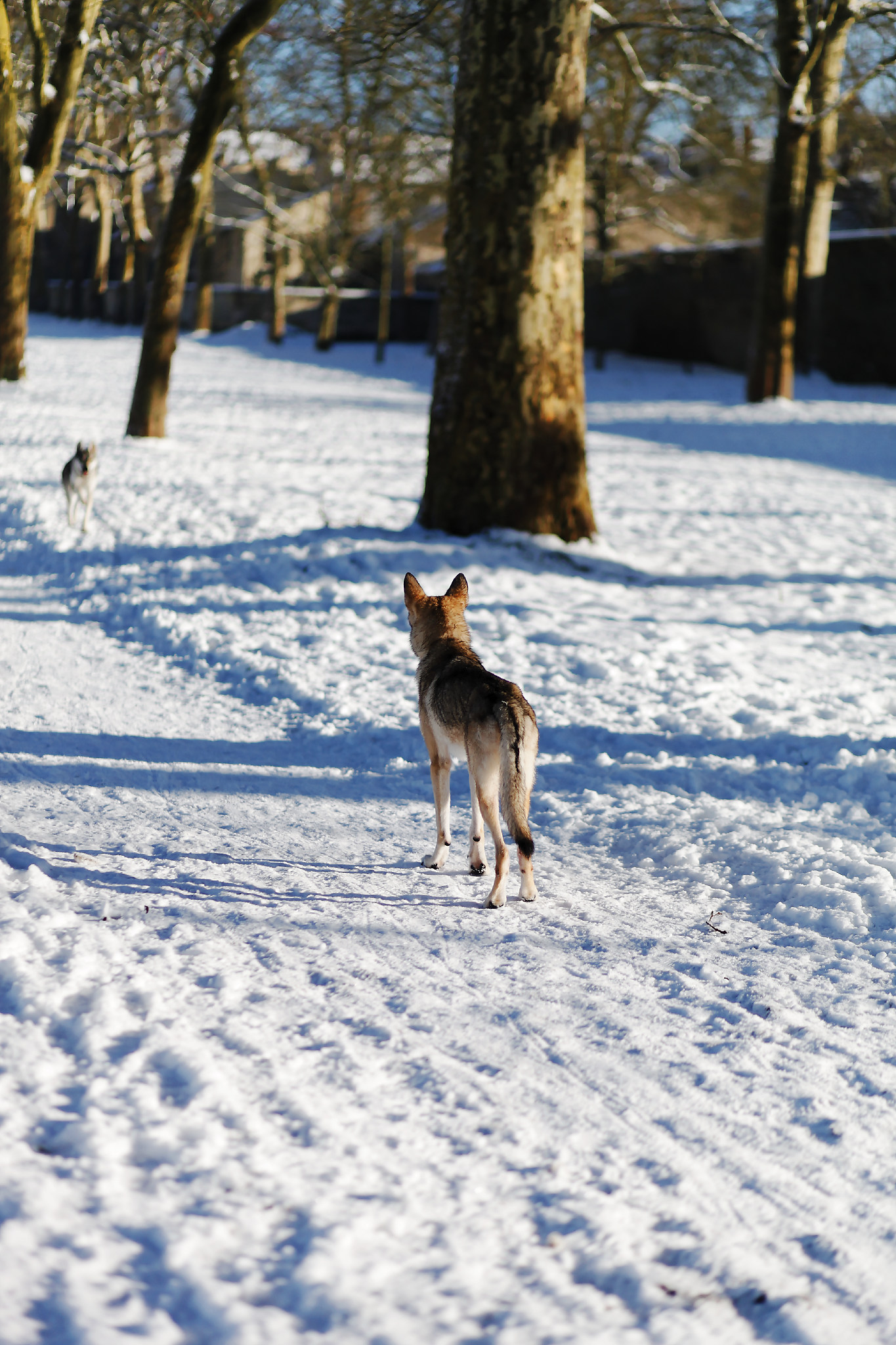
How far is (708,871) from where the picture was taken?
471cm

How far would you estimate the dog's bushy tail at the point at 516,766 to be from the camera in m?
4.02

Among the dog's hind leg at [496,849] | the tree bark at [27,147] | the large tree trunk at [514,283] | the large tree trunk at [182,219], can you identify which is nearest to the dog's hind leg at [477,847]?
the dog's hind leg at [496,849]

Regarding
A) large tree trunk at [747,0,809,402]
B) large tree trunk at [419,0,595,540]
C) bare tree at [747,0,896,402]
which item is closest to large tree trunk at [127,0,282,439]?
large tree trunk at [419,0,595,540]

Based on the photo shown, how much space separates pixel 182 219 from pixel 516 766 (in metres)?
12.5

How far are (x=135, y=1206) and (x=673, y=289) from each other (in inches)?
1311

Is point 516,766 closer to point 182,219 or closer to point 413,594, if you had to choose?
point 413,594

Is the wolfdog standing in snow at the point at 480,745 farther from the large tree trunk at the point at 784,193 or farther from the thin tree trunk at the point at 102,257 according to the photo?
the thin tree trunk at the point at 102,257

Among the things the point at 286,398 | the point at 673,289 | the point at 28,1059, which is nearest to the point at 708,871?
the point at 28,1059

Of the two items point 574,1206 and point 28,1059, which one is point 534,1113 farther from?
point 28,1059

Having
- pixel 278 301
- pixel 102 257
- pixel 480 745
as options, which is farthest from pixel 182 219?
pixel 102 257

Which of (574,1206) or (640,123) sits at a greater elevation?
(640,123)

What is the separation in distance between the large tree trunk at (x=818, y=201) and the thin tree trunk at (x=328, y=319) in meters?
17.2

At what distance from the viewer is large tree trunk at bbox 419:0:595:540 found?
918cm

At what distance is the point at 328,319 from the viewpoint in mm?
38531
